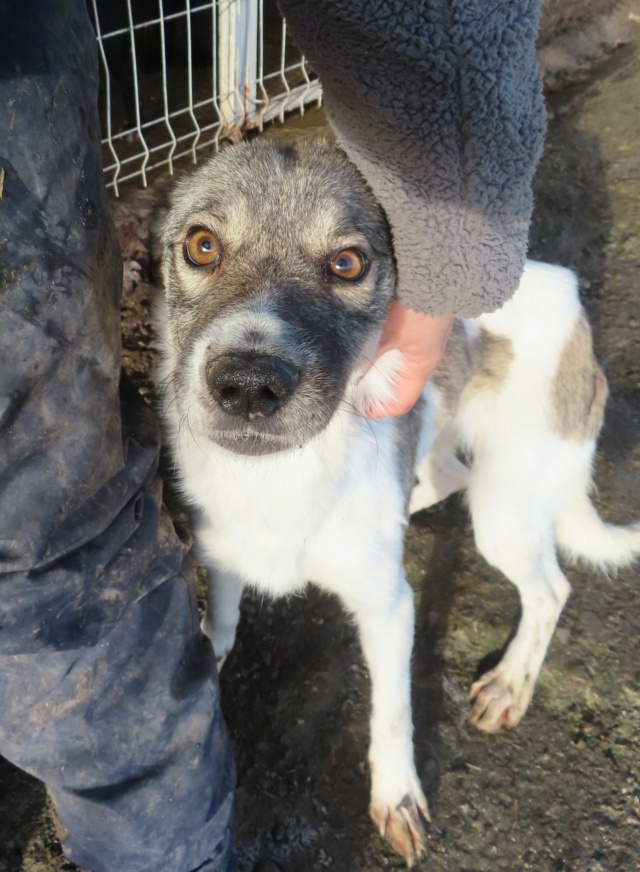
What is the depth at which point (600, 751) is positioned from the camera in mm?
2178

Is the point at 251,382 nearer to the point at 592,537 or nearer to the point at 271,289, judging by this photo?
the point at 271,289

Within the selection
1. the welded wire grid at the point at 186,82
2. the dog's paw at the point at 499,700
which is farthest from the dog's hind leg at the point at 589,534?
the welded wire grid at the point at 186,82

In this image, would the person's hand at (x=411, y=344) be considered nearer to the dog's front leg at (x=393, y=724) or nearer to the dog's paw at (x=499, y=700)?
the dog's front leg at (x=393, y=724)

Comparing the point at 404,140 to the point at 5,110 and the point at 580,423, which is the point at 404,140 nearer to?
the point at 5,110

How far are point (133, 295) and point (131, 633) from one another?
1125 mm

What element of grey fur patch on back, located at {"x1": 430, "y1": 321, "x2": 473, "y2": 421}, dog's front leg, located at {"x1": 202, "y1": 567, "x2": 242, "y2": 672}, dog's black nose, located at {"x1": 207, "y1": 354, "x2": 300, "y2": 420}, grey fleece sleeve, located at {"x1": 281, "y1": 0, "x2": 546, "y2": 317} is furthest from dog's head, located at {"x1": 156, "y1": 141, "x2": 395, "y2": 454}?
dog's front leg, located at {"x1": 202, "y1": 567, "x2": 242, "y2": 672}

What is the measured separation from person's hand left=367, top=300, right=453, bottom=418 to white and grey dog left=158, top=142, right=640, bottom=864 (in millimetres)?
37

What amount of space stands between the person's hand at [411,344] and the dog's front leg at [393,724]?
522 mm

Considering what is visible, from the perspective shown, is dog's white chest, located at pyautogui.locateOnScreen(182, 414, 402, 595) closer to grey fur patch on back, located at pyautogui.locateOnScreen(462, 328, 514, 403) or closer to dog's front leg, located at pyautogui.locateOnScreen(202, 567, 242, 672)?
dog's front leg, located at pyautogui.locateOnScreen(202, 567, 242, 672)

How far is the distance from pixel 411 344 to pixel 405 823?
130cm

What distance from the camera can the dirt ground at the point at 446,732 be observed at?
6.51ft

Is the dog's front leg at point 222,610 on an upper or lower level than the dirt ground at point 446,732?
upper

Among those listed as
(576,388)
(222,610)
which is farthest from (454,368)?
(222,610)

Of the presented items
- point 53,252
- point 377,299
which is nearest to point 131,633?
point 53,252
